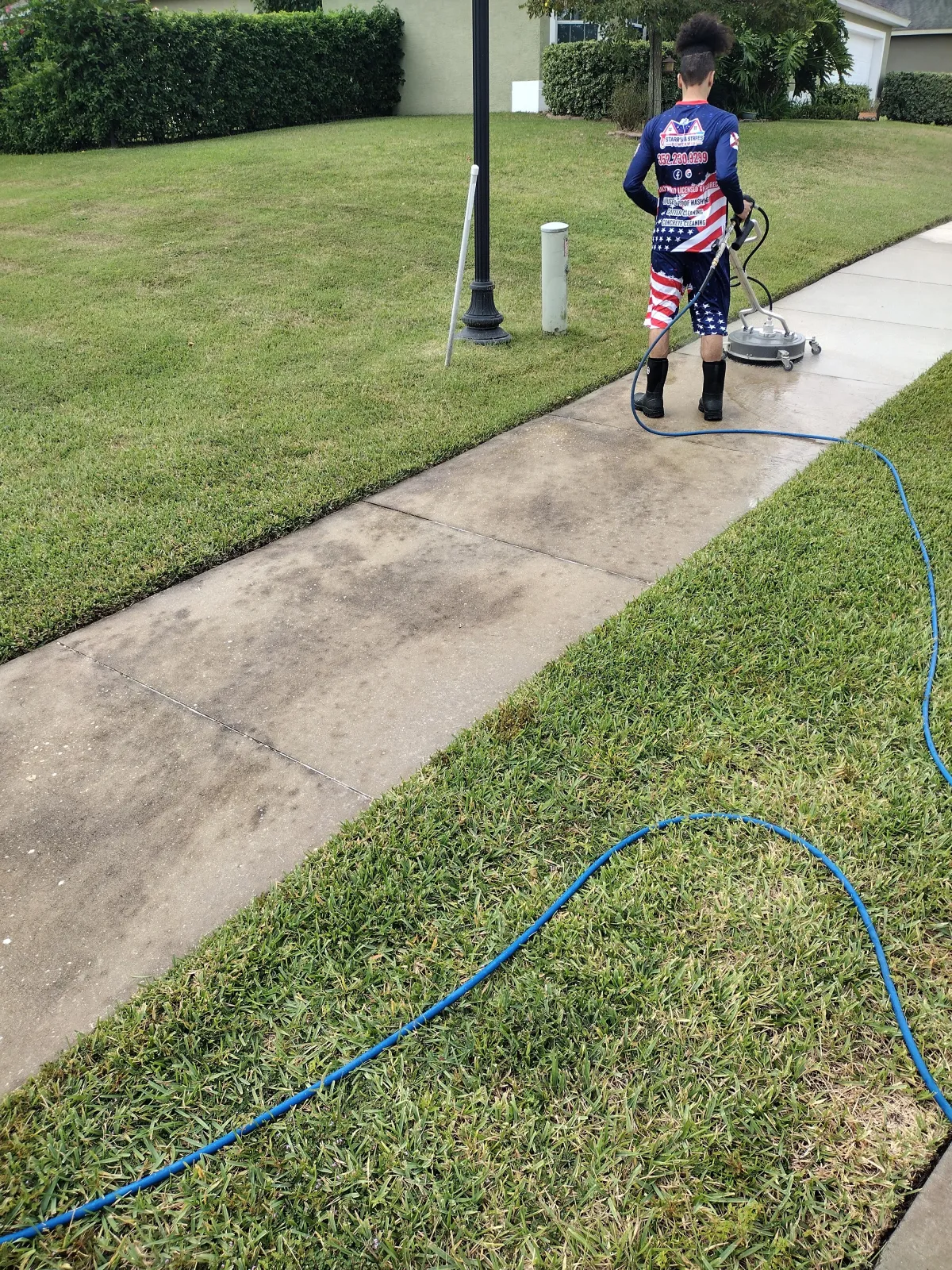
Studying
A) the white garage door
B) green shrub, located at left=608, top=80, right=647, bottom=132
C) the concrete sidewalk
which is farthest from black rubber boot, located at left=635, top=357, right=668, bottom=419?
the white garage door

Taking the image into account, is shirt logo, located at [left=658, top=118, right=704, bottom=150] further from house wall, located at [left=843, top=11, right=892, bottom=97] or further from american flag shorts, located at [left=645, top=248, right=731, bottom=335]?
house wall, located at [left=843, top=11, right=892, bottom=97]

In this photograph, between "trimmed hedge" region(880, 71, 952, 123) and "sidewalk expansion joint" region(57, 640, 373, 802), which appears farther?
"trimmed hedge" region(880, 71, 952, 123)

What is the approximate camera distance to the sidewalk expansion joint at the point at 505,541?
162 inches

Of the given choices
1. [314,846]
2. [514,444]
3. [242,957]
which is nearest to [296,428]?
[514,444]

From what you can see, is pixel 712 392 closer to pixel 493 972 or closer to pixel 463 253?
pixel 463 253

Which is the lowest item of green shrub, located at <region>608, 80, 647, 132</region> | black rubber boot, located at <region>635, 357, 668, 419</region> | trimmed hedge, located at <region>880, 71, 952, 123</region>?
black rubber boot, located at <region>635, 357, 668, 419</region>

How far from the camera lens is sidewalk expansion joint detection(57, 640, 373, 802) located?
299cm

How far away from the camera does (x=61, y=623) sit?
12.6ft

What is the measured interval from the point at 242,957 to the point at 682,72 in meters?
4.75

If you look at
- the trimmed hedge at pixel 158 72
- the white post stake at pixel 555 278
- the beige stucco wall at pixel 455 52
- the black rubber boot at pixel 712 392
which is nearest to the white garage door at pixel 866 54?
the beige stucco wall at pixel 455 52

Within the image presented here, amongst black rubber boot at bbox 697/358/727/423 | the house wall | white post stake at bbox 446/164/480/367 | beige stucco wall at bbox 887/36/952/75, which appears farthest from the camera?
beige stucco wall at bbox 887/36/952/75

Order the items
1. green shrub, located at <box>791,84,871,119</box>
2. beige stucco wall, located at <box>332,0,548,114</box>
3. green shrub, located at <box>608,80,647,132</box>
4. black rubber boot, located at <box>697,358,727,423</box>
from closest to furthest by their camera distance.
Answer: black rubber boot, located at <box>697,358,727,423</box>
green shrub, located at <box>608,80,647,132</box>
beige stucco wall, located at <box>332,0,548,114</box>
green shrub, located at <box>791,84,871,119</box>

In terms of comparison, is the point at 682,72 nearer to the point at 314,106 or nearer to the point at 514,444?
the point at 514,444

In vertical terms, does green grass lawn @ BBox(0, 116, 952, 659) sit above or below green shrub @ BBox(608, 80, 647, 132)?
below
